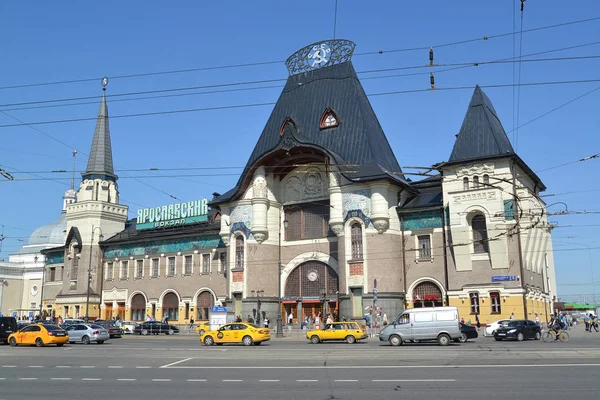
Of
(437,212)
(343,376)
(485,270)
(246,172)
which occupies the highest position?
(246,172)

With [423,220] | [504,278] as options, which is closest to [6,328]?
[423,220]

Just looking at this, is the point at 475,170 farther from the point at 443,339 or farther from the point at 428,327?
the point at 443,339

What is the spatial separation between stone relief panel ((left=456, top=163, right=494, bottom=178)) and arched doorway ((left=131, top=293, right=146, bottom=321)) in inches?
1336

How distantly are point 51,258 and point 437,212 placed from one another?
4562cm

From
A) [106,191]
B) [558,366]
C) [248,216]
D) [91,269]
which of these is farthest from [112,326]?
[558,366]

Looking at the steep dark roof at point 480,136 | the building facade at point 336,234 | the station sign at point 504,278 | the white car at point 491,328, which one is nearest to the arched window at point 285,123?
the building facade at point 336,234

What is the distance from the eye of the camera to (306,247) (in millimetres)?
46750

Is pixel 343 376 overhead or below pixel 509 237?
below

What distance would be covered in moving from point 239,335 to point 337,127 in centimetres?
2217

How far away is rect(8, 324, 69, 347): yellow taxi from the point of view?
28953mm

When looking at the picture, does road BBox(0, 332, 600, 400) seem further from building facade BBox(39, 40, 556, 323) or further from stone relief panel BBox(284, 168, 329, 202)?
stone relief panel BBox(284, 168, 329, 202)

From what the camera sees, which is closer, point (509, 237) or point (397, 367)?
point (397, 367)

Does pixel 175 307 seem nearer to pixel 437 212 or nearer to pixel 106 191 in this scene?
pixel 106 191

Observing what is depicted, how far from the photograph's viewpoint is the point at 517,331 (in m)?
31.3
